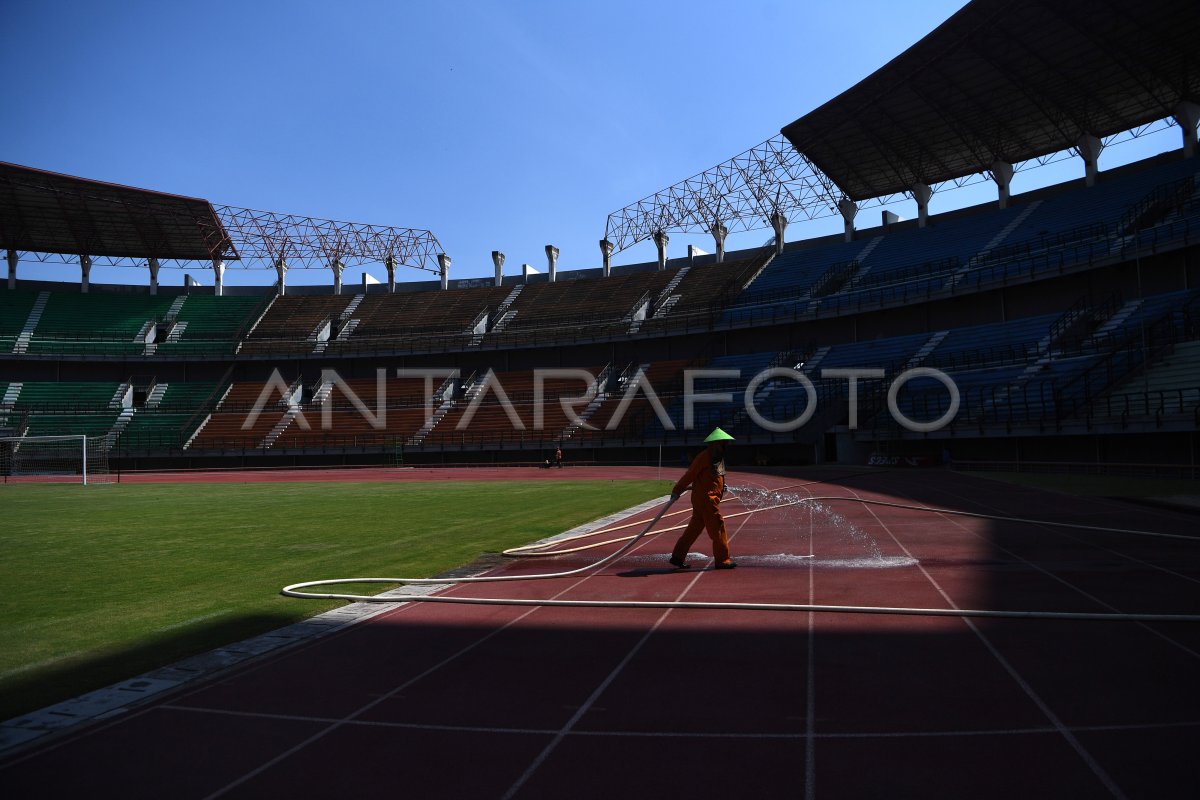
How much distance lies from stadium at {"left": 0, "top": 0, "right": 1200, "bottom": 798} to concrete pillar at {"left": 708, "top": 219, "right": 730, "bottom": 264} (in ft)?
0.84

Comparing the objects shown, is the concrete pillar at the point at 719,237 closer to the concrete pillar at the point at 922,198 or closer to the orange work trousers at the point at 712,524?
the concrete pillar at the point at 922,198

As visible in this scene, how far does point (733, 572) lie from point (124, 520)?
523 inches

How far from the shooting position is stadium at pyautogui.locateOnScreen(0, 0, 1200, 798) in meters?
4.17

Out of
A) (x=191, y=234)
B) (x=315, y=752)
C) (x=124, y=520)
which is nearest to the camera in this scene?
(x=315, y=752)

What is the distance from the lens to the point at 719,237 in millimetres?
55562

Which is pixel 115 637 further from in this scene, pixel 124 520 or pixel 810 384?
pixel 810 384

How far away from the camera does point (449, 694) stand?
4887 millimetres

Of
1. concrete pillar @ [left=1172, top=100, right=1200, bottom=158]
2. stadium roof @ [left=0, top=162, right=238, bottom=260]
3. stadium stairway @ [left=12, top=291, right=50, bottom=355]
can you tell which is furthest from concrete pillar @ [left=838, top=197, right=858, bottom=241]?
stadium stairway @ [left=12, top=291, right=50, bottom=355]

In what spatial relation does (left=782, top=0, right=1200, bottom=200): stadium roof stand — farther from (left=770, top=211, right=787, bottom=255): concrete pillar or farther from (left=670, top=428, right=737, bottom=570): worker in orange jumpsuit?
(left=670, top=428, right=737, bottom=570): worker in orange jumpsuit

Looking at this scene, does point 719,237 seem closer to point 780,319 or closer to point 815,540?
point 780,319

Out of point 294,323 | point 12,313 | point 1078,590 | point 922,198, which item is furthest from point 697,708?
point 12,313

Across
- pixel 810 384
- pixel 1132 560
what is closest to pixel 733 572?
pixel 1132 560

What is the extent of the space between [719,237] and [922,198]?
1363cm

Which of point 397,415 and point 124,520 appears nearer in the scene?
point 124,520
